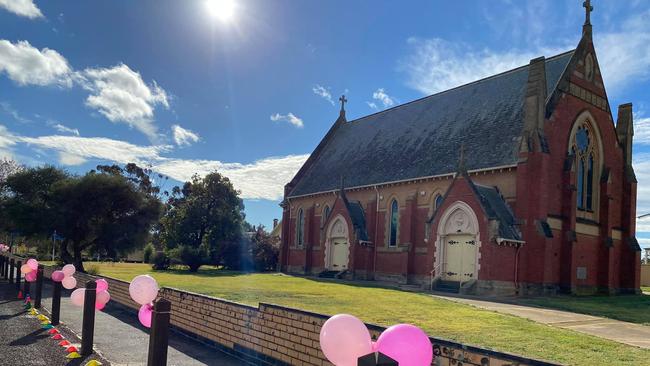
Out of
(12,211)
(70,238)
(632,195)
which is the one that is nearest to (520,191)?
(632,195)

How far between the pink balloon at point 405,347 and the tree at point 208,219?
46.6m

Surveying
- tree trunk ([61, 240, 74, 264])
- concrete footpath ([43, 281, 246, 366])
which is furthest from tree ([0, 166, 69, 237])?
concrete footpath ([43, 281, 246, 366])

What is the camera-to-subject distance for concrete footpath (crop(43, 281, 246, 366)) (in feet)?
28.5

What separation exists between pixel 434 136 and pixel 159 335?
30.0 metres

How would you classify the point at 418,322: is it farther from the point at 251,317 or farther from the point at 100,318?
the point at 100,318

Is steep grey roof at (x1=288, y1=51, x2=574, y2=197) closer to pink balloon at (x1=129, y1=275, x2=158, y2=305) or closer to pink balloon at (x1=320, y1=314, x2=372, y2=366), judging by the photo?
pink balloon at (x1=129, y1=275, x2=158, y2=305)

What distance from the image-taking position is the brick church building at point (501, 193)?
2517cm

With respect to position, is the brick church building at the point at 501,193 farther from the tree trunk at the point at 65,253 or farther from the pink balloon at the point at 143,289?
the pink balloon at the point at 143,289

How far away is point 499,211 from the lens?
25.6 m

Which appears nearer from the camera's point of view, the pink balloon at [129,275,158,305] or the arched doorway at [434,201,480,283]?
the pink balloon at [129,275,158,305]

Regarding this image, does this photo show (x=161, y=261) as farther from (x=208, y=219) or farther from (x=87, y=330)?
(x=87, y=330)

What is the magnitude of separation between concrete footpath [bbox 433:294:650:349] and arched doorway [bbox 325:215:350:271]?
18.7 meters

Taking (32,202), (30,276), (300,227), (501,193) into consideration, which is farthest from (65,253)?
(501,193)

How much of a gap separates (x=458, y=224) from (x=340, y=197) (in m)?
12.0
